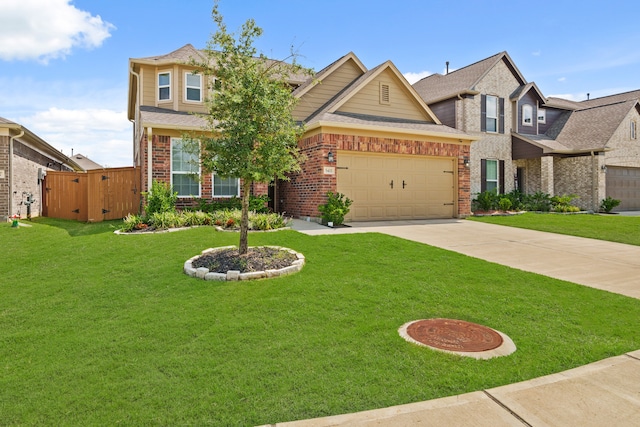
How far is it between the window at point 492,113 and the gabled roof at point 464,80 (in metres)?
1.20

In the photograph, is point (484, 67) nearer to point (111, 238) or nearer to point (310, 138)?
point (310, 138)

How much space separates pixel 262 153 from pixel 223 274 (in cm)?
210

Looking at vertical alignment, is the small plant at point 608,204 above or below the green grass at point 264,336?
above

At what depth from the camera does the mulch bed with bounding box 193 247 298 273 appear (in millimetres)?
5822

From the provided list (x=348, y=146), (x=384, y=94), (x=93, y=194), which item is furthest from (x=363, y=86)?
(x=93, y=194)

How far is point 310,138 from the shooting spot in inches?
491

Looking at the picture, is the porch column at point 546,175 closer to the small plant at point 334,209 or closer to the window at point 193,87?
the small plant at point 334,209

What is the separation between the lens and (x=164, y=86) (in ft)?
46.8

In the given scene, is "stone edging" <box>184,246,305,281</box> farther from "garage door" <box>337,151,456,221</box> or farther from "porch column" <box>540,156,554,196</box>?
"porch column" <box>540,156,554,196</box>

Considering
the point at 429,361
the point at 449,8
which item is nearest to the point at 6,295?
the point at 429,361

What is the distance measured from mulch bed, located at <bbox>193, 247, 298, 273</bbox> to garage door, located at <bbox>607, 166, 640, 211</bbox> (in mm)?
21150

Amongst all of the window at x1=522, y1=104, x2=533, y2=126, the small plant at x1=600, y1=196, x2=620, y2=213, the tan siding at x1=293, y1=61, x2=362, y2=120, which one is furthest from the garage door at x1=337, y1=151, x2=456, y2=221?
the small plant at x1=600, y1=196, x2=620, y2=213

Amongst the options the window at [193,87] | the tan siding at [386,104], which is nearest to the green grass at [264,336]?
the tan siding at [386,104]

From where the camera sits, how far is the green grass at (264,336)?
260cm
